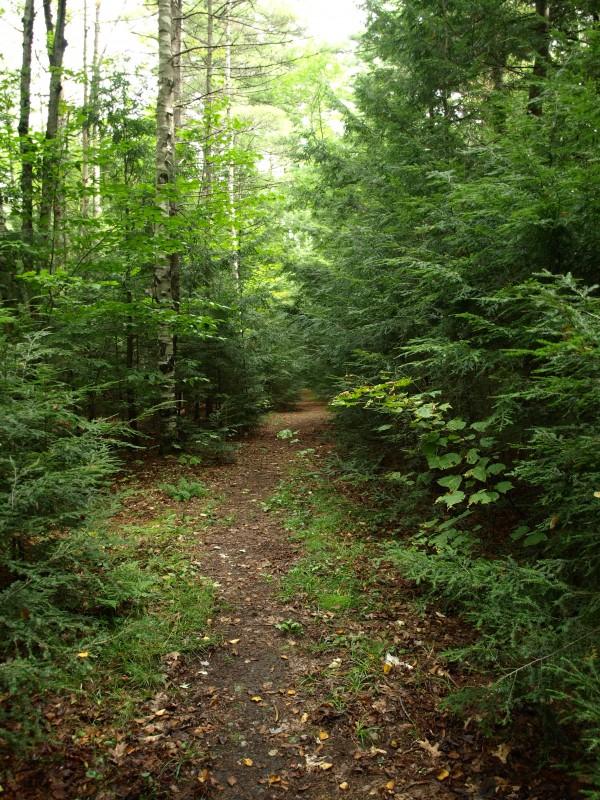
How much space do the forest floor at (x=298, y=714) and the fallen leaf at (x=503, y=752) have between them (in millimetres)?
13

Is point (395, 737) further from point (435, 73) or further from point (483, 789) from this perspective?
point (435, 73)

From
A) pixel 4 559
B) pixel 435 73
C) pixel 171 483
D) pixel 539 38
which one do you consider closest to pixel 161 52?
pixel 435 73

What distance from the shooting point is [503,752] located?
2.88m

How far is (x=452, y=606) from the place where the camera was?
14.5ft

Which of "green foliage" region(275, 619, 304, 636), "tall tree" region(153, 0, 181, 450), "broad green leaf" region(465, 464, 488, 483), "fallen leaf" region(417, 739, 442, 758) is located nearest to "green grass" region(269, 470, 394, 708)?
"green foliage" region(275, 619, 304, 636)

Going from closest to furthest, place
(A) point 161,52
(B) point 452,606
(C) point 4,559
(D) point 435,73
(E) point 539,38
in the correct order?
(C) point 4,559 < (B) point 452,606 < (E) point 539,38 < (D) point 435,73 < (A) point 161,52

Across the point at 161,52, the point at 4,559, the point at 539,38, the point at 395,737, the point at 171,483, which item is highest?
Result: the point at 161,52

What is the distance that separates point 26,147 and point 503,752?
9.75 m

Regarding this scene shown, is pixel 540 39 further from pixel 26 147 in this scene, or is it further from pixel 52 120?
pixel 52 120

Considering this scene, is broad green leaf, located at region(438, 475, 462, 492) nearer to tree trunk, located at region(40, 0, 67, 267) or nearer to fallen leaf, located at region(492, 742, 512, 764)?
fallen leaf, located at region(492, 742, 512, 764)

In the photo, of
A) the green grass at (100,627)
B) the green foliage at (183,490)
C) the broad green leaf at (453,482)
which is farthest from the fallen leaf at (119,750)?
the green foliage at (183,490)

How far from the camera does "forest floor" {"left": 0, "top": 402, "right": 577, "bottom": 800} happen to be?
274cm

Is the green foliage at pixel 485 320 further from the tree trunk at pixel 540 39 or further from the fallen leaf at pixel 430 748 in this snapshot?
the fallen leaf at pixel 430 748

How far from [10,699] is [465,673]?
10.7 ft
